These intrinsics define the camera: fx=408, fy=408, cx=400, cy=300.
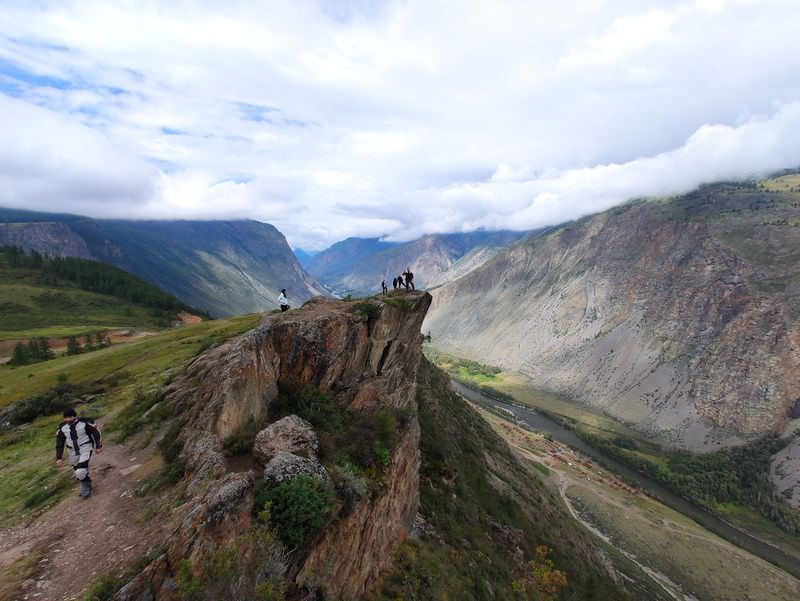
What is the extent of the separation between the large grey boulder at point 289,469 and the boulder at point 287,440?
0.55m

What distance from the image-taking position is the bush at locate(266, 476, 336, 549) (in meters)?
12.1

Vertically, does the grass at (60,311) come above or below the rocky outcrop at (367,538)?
above

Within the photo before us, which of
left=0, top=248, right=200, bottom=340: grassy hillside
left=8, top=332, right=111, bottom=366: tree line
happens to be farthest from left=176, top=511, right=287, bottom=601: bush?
left=0, top=248, right=200, bottom=340: grassy hillside

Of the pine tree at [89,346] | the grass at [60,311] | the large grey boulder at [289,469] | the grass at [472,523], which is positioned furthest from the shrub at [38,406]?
the grass at [60,311]

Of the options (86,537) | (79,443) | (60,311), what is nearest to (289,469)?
(86,537)

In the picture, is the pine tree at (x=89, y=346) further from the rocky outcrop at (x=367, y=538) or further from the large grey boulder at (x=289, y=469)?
the large grey boulder at (x=289, y=469)

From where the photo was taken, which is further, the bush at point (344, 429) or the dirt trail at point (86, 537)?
the bush at point (344, 429)

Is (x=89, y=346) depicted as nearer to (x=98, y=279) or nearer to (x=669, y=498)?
(x=98, y=279)

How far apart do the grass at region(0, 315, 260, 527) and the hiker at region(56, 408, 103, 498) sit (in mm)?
1355

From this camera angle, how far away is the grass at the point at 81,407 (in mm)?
14555

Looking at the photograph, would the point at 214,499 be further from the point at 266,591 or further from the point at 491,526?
the point at 491,526

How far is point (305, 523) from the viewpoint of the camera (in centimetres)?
1264

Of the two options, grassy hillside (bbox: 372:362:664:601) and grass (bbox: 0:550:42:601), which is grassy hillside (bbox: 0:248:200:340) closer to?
grassy hillside (bbox: 372:362:664:601)

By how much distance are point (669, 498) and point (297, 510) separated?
115063 mm
